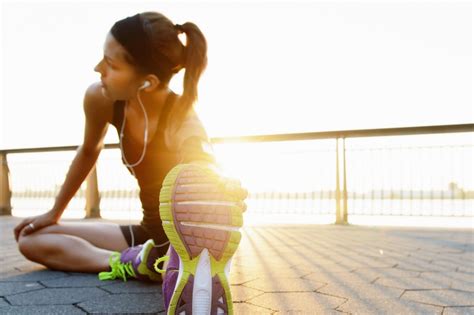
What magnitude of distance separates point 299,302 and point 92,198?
5414 mm

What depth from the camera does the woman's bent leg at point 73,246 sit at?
2.26m

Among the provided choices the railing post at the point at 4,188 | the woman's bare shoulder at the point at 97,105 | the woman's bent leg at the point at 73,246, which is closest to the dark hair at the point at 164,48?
the woman's bare shoulder at the point at 97,105

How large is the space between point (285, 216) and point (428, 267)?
4.92m

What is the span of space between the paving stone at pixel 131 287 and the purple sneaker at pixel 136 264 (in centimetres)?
3

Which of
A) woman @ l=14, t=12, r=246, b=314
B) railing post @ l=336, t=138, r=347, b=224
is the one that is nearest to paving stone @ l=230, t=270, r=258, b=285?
woman @ l=14, t=12, r=246, b=314

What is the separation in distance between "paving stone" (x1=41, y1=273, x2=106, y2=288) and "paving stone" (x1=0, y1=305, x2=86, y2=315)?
0.37 m

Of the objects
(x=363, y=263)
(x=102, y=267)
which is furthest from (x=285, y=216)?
(x=102, y=267)

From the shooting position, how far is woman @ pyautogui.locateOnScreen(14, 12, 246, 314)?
3.90 ft

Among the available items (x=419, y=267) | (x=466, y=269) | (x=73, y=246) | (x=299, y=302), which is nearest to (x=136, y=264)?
(x=73, y=246)

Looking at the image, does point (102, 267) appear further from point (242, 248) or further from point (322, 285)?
point (242, 248)

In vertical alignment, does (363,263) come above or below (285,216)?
above

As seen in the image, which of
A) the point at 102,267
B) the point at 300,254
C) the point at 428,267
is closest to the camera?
the point at 102,267

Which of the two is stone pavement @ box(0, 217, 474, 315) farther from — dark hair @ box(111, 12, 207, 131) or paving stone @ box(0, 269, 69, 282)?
dark hair @ box(111, 12, 207, 131)

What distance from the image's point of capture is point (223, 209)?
3.93 feet
